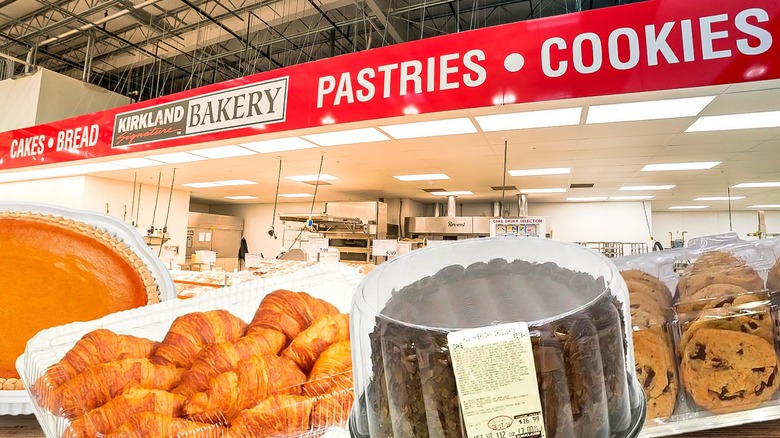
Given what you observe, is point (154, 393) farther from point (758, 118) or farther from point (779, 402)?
point (758, 118)

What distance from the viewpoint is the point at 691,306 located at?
→ 2.92ft

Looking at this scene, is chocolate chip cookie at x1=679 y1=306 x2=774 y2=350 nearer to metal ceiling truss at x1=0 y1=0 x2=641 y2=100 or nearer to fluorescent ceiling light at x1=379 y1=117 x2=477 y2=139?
fluorescent ceiling light at x1=379 y1=117 x2=477 y2=139

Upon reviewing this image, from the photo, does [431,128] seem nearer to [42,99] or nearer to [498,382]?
[498,382]

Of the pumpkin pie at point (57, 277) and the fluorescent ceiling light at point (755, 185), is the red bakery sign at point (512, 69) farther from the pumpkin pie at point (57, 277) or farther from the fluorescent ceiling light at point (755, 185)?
the fluorescent ceiling light at point (755, 185)

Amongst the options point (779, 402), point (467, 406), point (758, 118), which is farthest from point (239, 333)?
point (758, 118)

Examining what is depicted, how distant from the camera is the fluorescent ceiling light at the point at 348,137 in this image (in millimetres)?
3611

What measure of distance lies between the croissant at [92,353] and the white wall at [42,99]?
8511 millimetres

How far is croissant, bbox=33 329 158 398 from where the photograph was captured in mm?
638

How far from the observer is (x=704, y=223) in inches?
395

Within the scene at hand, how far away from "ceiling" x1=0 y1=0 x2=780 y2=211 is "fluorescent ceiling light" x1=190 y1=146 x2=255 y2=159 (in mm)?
198

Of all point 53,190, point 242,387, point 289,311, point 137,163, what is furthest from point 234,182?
point 242,387

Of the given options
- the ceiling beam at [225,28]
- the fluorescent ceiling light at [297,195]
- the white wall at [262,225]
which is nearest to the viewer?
the ceiling beam at [225,28]

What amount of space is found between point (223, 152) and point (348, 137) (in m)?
1.74
